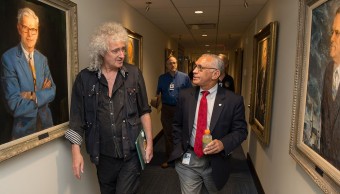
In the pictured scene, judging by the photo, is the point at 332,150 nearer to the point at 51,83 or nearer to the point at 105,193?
the point at 105,193

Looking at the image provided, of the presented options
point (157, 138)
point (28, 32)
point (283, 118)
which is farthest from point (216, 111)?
point (157, 138)

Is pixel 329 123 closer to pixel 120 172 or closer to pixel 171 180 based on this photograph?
pixel 120 172

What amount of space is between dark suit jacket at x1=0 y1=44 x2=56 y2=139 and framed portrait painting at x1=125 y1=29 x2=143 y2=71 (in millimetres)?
1812

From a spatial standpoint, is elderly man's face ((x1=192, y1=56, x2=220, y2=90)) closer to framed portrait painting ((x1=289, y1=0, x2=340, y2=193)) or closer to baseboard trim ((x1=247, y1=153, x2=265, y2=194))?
framed portrait painting ((x1=289, y1=0, x2=340, y2=193))

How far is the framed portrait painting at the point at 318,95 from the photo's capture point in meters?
1.25

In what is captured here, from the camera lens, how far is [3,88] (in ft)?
4.42

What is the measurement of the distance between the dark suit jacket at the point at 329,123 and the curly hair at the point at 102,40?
1.28 meters

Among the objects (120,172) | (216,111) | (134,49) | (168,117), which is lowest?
(120,172)

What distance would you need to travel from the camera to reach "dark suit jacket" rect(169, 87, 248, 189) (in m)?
1.92

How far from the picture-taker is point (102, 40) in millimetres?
1812

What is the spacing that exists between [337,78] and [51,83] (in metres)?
1.66

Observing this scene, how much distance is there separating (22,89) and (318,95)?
164 centimetres

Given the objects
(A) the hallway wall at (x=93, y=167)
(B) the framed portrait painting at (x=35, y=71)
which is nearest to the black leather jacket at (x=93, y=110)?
(B) the framed portrait painting at (x=35, y=71)

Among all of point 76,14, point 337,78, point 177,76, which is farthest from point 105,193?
point 177,76
